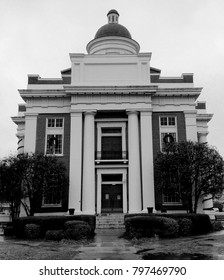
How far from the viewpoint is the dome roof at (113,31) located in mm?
37656

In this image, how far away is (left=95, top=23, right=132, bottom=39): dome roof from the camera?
37.7 meters

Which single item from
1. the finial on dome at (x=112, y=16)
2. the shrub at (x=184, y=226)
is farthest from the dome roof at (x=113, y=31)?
the shrub at (x=184, y=226)

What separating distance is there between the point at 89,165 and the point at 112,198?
3.77m

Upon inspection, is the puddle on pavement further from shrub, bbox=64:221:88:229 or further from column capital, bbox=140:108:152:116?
column capital, bbox=140:108:152:116

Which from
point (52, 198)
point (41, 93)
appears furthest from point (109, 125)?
point (52, 198)

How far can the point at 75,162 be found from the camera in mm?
28797

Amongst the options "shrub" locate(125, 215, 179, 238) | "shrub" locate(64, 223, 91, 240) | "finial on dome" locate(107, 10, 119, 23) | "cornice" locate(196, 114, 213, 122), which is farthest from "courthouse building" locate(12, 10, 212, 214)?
"finial on dome" locate(107, 10, 119, 23)

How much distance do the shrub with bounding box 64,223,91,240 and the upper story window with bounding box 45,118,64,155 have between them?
12.7 metres

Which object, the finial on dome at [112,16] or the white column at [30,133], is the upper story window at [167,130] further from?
the finial on dome at [112,16]

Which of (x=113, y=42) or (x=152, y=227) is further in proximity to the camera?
(x=113, y=42)

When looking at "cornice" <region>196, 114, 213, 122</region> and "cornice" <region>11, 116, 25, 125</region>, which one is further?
"cornice" <region>11, 116, 25, 125</region>

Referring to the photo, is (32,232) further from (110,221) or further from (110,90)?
(110,90)

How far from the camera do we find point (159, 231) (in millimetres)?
18125

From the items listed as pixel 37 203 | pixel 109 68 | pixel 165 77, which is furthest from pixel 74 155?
pixel 165 77
